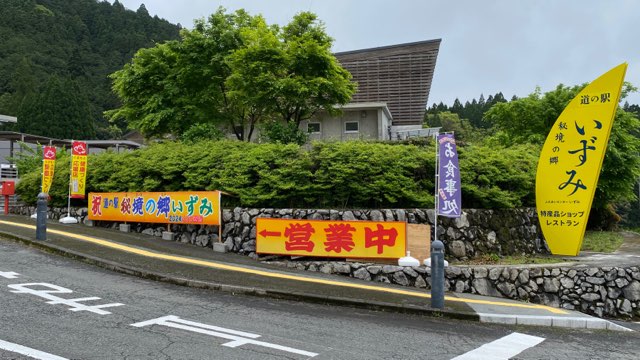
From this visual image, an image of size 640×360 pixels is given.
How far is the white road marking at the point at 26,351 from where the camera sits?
4313 millimetres

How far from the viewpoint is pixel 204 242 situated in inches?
484

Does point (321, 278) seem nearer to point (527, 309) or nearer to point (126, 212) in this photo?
point (527, 309)

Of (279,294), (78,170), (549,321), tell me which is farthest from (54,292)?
(78,170)

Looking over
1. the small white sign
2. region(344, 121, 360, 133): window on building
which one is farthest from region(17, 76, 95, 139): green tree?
the small white sign

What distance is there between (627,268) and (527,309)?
121 inches

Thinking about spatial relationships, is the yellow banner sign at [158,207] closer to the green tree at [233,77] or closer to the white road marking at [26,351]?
the green tree at [233,77]

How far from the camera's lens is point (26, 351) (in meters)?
4.45

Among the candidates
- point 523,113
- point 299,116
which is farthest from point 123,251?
point 523,113

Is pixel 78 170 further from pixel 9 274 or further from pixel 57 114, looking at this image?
pixel 57 114

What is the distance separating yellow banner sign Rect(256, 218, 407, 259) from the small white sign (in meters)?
4.52

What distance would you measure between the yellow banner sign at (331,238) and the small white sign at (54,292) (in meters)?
4.52

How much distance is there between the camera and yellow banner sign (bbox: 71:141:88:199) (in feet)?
50.4

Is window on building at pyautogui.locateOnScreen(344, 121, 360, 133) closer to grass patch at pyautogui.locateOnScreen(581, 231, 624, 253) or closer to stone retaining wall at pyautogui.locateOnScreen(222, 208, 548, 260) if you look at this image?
grass patch at pyautogui.locateOnScreen(581, 231, 624, 253)

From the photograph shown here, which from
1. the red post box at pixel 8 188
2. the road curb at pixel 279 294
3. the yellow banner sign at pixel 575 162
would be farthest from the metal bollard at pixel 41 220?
the yellow banner sign at pixel 575 162
